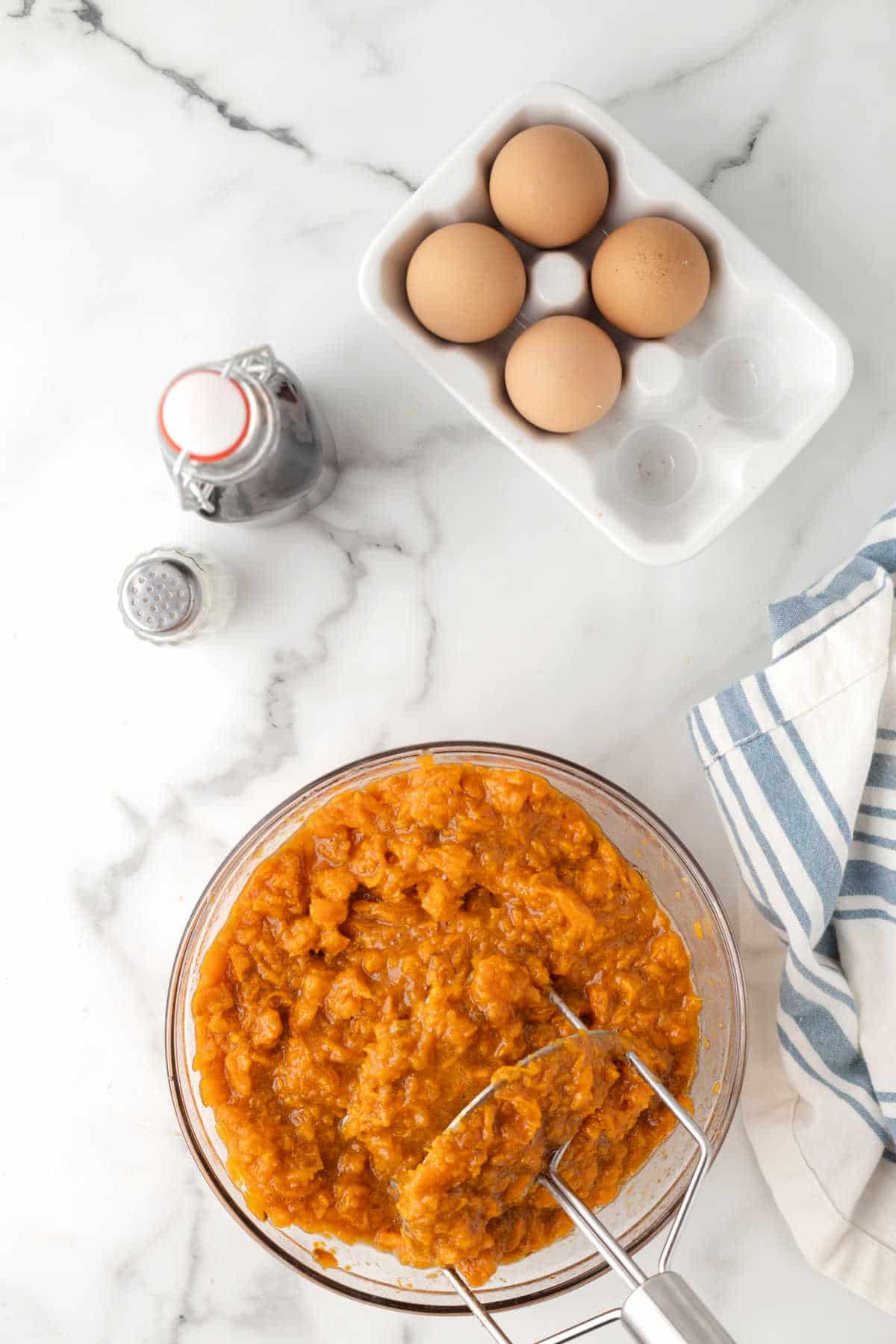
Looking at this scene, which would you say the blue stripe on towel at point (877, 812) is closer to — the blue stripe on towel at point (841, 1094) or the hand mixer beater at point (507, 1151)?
the blue stripe on towel at point (841, 1094)

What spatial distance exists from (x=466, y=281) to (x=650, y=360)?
0.25 meters

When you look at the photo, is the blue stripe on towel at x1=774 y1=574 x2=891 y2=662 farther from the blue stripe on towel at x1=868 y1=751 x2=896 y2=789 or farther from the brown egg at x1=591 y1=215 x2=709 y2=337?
the brown egg at x1=591 y1=215 x2=709 y2=337

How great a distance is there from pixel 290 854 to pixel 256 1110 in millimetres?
299

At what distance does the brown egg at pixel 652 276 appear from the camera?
134 cm

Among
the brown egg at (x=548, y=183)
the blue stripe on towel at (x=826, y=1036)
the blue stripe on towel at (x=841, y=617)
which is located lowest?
the blue stripe on towel at (x=826, y=1036)

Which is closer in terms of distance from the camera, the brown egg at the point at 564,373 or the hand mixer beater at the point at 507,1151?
the hand mixer beater at the point at 507,1151

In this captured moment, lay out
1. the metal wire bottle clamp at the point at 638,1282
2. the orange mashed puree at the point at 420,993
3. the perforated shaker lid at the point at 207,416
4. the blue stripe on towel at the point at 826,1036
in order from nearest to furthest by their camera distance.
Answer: the metal wire bottle clamp at the point at 638,1282 < the perforated shaker lid at the point at 207,416 < the orange mashed puree at the point at 420,993 < the blue stripe on towel at the point at 826,1036

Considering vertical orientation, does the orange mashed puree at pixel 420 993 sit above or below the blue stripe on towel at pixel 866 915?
below

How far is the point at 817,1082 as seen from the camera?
1448mm

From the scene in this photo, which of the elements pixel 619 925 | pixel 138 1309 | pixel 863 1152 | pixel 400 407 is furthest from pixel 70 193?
pixel 863 1152

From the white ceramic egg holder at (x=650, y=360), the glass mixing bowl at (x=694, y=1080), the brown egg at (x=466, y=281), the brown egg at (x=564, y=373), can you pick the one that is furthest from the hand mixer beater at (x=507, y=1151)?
the brown egg at (x=466, y=281)

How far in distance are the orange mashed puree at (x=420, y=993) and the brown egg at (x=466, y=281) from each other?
1.75 feet

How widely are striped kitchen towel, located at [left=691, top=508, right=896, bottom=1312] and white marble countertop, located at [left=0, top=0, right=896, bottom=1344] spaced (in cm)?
11

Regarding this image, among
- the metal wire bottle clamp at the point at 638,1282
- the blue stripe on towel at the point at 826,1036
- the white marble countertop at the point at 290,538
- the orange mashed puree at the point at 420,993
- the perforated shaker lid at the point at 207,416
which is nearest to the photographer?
the metal wire bottle clamp at the point at 638,1282
